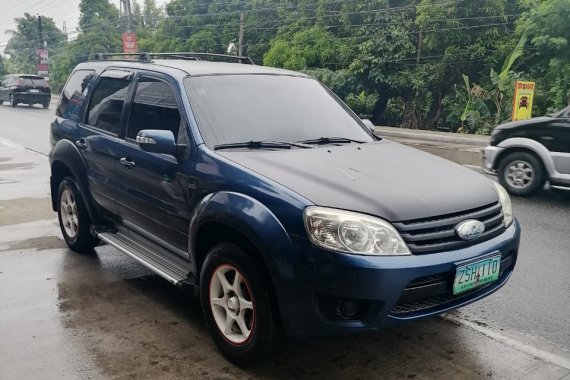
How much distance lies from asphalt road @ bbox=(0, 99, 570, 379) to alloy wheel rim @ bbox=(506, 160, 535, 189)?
2.73 m

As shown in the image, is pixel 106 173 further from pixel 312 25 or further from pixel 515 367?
pixel 312 25

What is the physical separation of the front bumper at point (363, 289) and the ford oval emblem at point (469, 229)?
0.08 m

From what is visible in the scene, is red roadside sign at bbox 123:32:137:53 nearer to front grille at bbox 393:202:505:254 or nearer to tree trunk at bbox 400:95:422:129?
tree trunk at bbox 400:95:422:129

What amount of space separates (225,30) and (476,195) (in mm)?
33543

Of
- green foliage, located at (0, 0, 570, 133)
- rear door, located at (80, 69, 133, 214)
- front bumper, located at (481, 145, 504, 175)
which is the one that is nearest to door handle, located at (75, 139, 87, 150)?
rear door, located at (80, 69, 133, 214)

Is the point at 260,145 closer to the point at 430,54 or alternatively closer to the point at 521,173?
the point at 521,173

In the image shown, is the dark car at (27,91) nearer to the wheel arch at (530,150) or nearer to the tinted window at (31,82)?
the tinted window at (31,82)

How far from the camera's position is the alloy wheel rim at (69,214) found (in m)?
5.20

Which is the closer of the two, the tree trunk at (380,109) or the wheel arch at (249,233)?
the wheel arch at (249,233)

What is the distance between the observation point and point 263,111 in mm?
3934

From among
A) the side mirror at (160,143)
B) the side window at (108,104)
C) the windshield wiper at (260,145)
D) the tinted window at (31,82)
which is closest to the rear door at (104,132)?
the side window at (108,104)

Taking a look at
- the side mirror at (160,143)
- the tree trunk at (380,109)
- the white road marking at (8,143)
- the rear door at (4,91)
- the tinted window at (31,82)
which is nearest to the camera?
the side mirror at (160,143)

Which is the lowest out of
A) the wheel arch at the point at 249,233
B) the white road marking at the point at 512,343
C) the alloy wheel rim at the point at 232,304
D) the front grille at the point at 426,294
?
the white road marking at the point at 512,343

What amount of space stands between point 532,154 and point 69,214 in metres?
6.25
